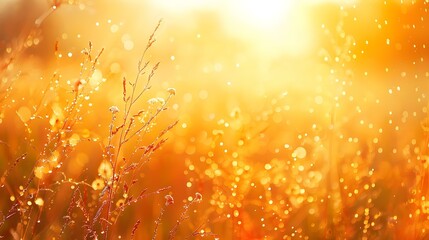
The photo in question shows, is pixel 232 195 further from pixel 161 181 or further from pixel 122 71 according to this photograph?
pixel 122 71

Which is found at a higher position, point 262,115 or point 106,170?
point 262,115

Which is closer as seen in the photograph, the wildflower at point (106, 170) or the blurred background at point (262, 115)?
the wildflower at point (106, 170)

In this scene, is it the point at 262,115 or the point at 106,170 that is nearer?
the point at 106,170

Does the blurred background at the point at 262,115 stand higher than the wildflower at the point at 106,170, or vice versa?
the blurred background at the point at 262,115

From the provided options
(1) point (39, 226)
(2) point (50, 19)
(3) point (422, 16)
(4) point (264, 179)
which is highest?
(3) point (422, 16)

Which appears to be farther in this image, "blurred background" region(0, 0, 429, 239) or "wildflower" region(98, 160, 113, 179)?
"blurred background" region(0, 0, 429, 239)

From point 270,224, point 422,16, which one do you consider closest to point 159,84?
point 270,224

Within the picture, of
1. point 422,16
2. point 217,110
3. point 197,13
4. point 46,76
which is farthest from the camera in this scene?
point 422,16

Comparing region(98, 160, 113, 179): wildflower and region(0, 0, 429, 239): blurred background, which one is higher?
region(0, 0, 429, 239): blurred background
